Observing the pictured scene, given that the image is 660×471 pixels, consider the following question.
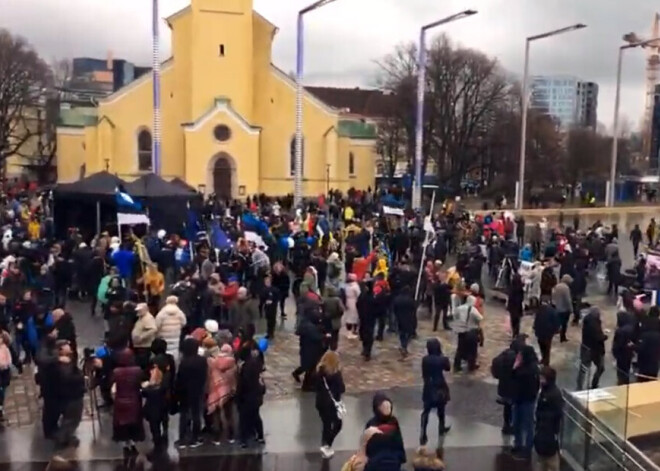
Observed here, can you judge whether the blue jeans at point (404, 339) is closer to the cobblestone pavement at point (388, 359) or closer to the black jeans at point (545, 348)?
the cobblestone pavement at point (388, 359)

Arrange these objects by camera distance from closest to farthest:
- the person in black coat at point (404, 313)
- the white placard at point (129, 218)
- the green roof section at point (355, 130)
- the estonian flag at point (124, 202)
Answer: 1. the person in black coat at point (404, 313)
2. the white placard at point (129, 218)
3. the estonian flag at point (124, 202)
4. the green roof section at point (355, 130)

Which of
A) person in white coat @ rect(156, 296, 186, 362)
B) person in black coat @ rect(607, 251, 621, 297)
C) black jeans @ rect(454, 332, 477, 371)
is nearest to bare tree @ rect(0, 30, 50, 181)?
person in black coat @ rect(607, 251, 621, 297)

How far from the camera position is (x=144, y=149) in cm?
4788

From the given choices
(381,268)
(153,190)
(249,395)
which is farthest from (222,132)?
(249,395)

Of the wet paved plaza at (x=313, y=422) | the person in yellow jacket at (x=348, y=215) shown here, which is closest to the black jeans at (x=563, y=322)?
the wet paved plaza at (x=313, y=422)

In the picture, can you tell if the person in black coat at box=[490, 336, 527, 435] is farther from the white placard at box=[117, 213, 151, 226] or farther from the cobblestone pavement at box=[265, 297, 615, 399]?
the white placard at box=[117, 213, 151, 226]

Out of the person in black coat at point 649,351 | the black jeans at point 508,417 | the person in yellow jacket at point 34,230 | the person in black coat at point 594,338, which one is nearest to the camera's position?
the black jeans at point 508,417

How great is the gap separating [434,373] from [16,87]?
52.9 metres

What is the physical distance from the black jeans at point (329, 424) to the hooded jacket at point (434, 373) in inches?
51.8

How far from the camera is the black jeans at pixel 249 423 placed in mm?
10750

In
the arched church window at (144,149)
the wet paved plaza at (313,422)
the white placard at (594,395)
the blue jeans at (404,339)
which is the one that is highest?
the arched church window at (144,149)

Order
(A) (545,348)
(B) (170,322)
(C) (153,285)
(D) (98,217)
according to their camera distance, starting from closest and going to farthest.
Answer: (B) (170,322)
(A) (545,348)
(C) (153,285)
(D) (98,217)

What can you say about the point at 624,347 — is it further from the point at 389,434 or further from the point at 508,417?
the point at 389,434

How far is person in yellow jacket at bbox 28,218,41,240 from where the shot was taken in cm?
2455
